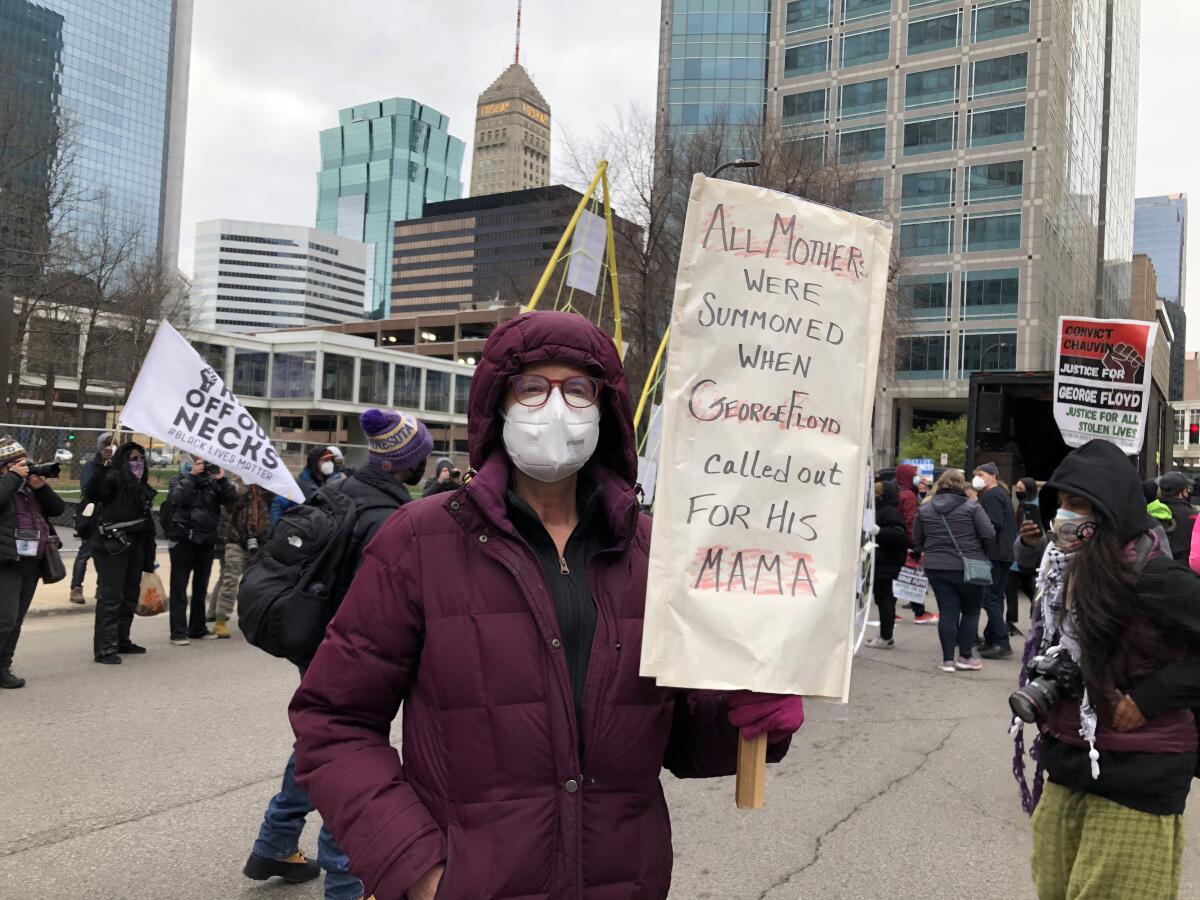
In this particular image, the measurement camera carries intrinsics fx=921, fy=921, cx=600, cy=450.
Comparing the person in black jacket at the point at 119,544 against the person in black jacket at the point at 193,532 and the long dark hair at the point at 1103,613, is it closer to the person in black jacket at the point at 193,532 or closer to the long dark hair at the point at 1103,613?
the person in black jacket at the point at 193,532

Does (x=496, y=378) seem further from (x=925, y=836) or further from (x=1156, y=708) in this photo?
(x=925, y=836)

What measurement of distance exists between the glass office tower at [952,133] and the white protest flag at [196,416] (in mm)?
45994

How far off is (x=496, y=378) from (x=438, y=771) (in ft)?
2.59

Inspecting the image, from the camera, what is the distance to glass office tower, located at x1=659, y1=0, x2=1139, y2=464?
5559 cm

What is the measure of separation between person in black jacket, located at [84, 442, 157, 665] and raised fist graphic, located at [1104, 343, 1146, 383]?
8302 millimetres

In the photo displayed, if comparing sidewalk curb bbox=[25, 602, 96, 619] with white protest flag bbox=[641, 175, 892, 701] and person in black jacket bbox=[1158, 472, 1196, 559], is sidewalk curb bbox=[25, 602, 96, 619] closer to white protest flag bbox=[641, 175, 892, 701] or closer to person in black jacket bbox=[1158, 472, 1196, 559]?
white protest flag bbox=[641, 175, 892, 701]

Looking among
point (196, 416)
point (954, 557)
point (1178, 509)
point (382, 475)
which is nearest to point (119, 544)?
point (196, 416)

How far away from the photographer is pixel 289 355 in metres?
76.4

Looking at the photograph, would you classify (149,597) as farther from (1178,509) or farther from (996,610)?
(1178,509)

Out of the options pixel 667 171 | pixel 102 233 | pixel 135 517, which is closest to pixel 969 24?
pixel 667 171

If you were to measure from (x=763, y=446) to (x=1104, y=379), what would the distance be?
687cm

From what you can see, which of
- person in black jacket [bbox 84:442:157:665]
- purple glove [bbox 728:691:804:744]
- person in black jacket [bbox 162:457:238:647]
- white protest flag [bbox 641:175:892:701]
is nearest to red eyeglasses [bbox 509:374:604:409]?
white protest flag [bbox 641:175:892:701]

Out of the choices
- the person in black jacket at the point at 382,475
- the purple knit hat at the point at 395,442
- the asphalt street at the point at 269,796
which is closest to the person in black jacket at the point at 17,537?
the asphalt street at the point at 269,796

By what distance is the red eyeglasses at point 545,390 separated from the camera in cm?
195
